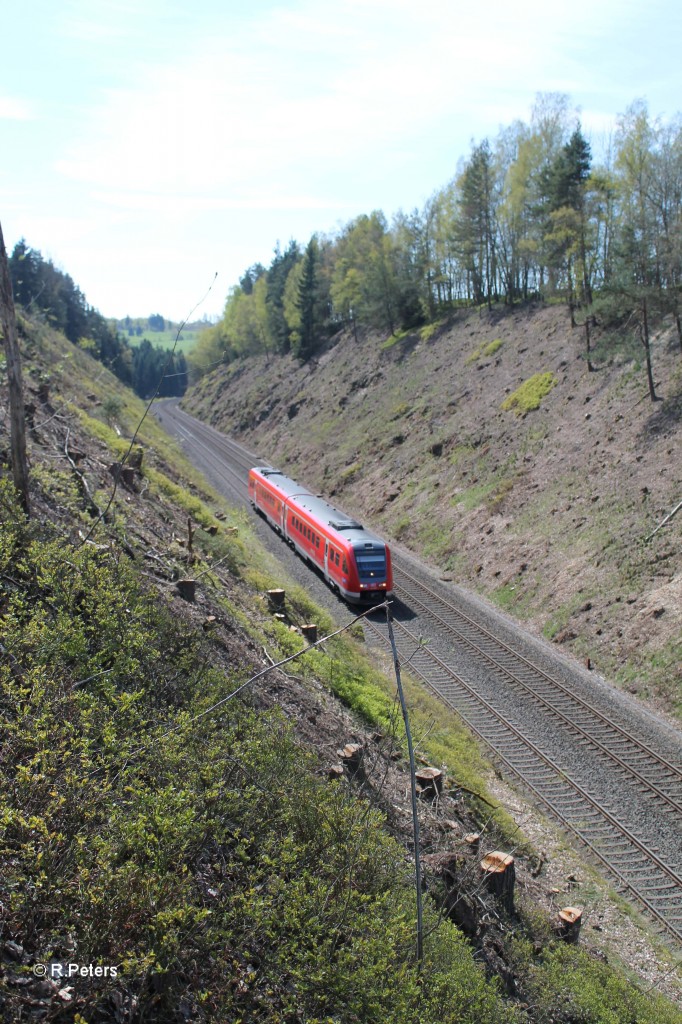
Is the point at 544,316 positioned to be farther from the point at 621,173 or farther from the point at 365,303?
the point at 365,303

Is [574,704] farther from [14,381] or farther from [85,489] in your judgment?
[14,381]

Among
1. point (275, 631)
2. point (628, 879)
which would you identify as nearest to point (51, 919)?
point (275, 631)

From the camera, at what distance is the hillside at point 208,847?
4824mm

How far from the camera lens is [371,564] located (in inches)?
848

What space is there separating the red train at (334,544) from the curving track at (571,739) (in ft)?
4.64

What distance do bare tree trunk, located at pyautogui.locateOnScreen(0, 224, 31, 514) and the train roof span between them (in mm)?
13582

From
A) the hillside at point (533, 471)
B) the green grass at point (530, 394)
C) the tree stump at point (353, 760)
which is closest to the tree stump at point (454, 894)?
the tree stump at point (353, 760)

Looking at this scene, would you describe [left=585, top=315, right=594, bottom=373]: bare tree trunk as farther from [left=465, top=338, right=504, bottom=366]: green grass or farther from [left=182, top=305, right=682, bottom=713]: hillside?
[left=465, top=338, right=504, bottom=366]: green grass

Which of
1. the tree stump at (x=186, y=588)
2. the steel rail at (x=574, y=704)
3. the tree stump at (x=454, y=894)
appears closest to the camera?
the tree stump at (x=454, y=894)

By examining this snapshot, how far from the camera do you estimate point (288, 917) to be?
5430 millimetres

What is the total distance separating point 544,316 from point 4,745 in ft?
136

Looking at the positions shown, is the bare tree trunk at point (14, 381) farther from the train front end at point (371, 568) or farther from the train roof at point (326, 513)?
the train roof at point (326, 513)

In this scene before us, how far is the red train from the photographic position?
21.5 metres

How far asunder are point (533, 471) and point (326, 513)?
9.93 meters
